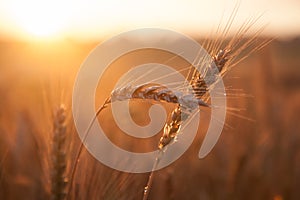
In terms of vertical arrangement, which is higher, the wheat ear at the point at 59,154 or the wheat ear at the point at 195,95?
the wheat ear at the point at 195,95

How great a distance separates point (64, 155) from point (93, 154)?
0.24 m

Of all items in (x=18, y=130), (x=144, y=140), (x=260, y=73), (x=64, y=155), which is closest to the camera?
(x=64, y=155)

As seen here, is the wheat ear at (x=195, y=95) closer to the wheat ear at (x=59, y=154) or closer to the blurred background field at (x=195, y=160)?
the blurred background field at (x=195, y=160)

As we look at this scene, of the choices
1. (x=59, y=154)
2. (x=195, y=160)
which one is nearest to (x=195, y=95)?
(x=59, y=154)

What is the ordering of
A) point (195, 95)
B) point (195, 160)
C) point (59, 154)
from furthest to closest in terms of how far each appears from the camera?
point (195, 160)
point (59, 154)
point (195, 95)

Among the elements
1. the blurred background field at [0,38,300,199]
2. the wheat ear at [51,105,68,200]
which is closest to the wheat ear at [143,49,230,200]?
the blurred background field at [0,38,300,199]

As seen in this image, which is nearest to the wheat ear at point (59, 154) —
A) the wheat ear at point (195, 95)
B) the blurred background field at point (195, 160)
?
the blurred background field at point (195, 160)

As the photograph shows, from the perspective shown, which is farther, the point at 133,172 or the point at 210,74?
the point at 133,172

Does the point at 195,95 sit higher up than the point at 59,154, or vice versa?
the point at 195,95

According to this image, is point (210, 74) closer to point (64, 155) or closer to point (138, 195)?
point (64, 155)

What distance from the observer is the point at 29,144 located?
11.8 feet

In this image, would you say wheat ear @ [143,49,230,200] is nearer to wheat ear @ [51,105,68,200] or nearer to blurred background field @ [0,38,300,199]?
blurred background field @ [0,38,300,199]

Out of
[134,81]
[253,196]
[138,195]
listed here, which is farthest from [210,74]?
[253,196]

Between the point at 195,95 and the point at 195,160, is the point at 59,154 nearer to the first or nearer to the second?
the point at 195,95
